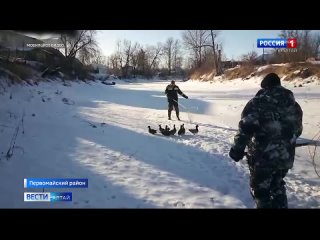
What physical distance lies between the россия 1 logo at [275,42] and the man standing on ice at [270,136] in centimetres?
55

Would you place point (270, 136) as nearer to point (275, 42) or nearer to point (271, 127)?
point (271, 127)

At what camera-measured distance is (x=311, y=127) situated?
618 cm

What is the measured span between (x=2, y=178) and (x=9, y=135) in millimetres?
1544

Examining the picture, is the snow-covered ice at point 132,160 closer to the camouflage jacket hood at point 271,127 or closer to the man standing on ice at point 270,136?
the man standing on ice at point 270,136

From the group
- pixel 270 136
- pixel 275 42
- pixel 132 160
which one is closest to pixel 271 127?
pixel 270 136

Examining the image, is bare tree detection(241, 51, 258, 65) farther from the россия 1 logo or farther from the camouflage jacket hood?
the camouflage jacket hood

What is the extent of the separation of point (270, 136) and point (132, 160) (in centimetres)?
250

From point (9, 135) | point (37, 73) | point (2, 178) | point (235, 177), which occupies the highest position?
point (37, 73)

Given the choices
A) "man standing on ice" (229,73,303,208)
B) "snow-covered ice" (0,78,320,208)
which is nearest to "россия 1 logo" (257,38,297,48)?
"man standing on ice" (229,73,303,208)

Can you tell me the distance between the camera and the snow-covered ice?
11.6 ft

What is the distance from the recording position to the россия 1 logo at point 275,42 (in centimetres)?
348
